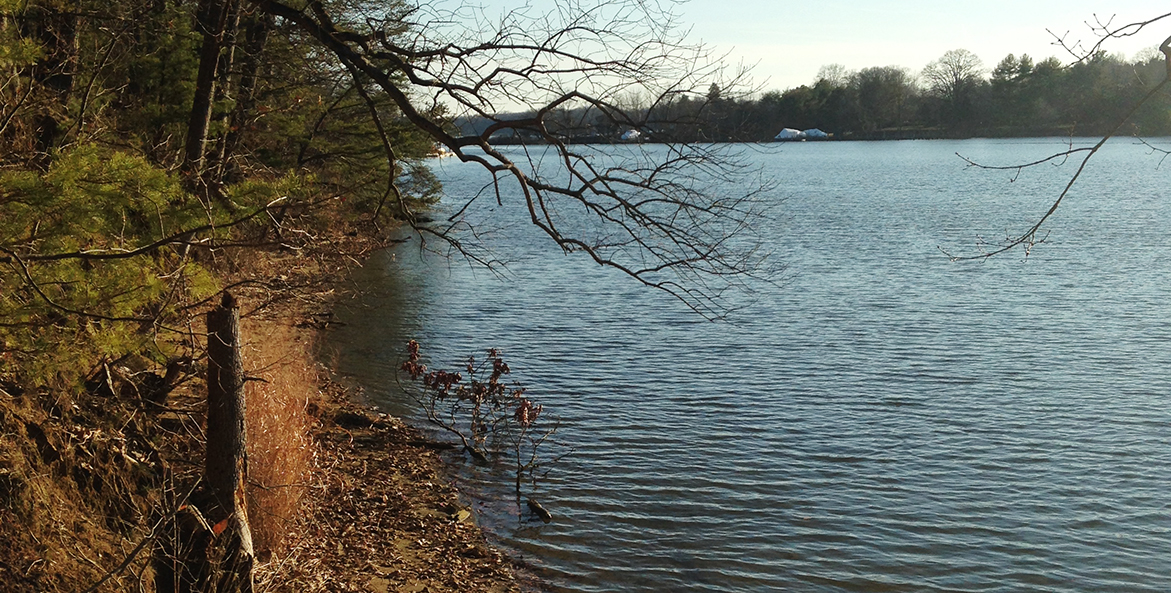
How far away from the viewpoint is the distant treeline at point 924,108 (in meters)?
7.00

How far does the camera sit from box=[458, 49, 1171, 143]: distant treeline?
7000mm

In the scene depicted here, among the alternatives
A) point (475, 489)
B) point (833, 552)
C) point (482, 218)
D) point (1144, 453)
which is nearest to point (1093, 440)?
point (1144, 453)

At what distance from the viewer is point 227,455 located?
7.66 metres

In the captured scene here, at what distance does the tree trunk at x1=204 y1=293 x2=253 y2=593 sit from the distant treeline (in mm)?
2454

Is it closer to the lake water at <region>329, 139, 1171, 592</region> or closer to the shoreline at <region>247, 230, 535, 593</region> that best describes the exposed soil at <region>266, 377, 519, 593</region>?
the shoreline at <region>247, 230, 535, 593</region>

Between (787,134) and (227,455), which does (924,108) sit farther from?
(227,455)

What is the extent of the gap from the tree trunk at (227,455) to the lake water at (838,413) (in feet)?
10.6

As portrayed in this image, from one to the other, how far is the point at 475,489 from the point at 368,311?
11.7 meters

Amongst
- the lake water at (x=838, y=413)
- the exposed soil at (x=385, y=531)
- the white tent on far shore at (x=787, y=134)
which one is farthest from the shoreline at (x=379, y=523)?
the white tent on far shore at (x=787, y=134)

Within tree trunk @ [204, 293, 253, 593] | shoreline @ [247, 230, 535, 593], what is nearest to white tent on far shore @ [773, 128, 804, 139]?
shoreline @ [247, 230, 535, 593]

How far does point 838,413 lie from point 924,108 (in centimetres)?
7678

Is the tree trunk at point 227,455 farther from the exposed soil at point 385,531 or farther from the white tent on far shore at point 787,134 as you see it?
the white tent on far shore at point 787,134

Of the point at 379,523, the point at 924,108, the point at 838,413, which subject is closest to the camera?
the point at 379,523

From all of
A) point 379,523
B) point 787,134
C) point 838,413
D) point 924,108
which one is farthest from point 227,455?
point 924,108
